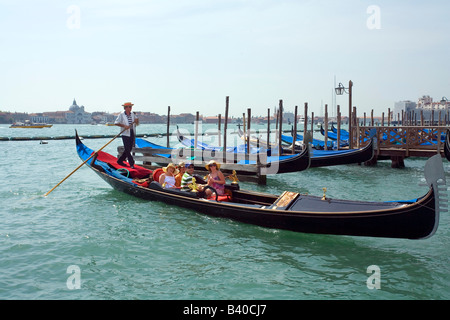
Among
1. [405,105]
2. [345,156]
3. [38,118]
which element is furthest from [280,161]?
[38,118]

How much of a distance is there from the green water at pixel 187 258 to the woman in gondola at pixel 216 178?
0.46m

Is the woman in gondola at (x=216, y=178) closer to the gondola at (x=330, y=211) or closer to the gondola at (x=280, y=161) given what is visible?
the gondola at (x=330, y=211)

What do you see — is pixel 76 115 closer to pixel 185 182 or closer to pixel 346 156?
pixel 346 156

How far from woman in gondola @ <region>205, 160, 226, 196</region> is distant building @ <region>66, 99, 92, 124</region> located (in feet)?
359

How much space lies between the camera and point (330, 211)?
172 inches

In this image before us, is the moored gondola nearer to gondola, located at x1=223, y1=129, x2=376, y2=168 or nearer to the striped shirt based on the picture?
gondola, located at x1=223, y1=129, x2=376, y2=168

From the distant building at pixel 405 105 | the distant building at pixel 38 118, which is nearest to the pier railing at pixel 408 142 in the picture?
the distant building at pixel 405 105

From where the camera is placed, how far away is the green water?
340 cm

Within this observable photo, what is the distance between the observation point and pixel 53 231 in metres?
5.11

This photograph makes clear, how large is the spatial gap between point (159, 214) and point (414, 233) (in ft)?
11.2

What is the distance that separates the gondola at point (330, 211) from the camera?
3.70m

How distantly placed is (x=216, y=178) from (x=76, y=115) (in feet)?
362
